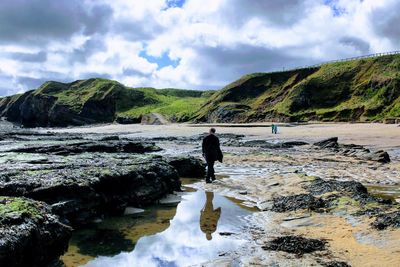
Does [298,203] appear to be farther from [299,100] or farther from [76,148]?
[299,100]

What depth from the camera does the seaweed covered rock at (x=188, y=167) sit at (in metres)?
19.3

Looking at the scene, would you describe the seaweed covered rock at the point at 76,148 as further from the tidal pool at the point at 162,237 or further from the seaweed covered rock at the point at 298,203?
the seaweed covered rock at the point at 298,203

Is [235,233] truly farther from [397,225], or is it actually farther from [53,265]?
[53,265]

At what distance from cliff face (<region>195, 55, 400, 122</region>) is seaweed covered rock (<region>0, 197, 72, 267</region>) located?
79.0m

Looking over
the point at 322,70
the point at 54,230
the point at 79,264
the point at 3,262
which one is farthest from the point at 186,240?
the point at 322,70

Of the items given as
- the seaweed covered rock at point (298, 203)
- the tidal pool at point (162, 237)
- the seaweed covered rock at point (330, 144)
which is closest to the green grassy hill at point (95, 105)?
the seaweed covered rock at point (330, 144)

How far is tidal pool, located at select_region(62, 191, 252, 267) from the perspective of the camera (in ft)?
25.7

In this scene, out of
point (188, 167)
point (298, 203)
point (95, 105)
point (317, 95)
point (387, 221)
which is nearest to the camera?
point (387, 221)

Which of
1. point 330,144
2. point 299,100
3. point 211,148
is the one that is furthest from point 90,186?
point 299,100

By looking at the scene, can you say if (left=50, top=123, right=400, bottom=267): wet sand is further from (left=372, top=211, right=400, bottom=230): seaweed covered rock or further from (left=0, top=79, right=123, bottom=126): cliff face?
(left=0, top=79, right=123, bottom=126): cliff face

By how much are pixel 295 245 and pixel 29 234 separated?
5.00 metres

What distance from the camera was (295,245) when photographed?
8.08 meters

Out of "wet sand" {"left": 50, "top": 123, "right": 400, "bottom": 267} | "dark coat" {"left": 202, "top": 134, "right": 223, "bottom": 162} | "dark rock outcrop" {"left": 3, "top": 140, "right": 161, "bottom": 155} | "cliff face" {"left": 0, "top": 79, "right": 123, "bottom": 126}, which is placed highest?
"cliff face" {"left": 0, "top": 79, "right": 123, "bottom": 126}

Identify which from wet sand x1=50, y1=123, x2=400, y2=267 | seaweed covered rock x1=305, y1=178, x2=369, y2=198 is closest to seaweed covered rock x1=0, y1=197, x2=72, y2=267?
wet sand x1=50, y1=123, x2=400, y2=267
